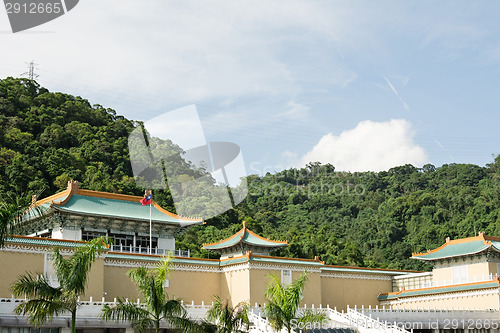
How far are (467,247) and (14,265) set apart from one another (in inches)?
1110

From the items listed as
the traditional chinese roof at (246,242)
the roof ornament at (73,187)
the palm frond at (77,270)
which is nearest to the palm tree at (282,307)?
the palm frond at (77,270)

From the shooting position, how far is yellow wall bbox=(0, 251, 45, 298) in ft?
92.5

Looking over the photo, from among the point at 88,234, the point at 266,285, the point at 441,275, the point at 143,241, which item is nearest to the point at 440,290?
the point at 441,275

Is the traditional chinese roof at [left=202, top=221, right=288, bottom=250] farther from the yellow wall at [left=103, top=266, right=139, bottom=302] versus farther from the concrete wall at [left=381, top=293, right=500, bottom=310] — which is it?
the concrete wall at [left=381, top=293, right=500, bottom=310]

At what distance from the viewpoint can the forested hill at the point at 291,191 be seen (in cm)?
6381

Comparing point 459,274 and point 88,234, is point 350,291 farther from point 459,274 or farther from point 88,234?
point 88,234

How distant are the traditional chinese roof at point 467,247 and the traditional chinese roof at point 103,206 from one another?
1645 centimetres

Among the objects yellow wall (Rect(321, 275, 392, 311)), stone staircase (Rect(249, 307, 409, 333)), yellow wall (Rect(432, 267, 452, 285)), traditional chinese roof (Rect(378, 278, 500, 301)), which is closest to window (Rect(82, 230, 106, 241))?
stone staircase (Rect(249, 307, 409, 333))

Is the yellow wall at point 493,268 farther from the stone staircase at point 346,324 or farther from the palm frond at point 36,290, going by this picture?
the palm frond at point 36,290

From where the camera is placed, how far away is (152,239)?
39.2m

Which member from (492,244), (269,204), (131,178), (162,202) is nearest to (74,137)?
(131,178)

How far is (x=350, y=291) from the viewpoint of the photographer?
41.4 meters

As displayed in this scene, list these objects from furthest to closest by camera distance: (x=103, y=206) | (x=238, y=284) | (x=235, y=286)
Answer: (x=103, y=206) → (x=235, y=286) → (x=238, y=284)

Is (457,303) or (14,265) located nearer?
(14,265)
